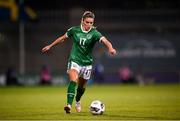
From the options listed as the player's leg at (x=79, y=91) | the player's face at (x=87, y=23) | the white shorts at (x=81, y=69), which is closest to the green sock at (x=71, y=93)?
the white shorts at (x=81, y=69)

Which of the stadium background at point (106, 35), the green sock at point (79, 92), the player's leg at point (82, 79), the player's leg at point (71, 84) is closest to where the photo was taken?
the player's leg at point (71, 84)

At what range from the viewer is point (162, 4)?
5606 centimetres

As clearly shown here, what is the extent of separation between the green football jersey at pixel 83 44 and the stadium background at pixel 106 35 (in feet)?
103

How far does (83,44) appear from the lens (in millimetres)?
17281

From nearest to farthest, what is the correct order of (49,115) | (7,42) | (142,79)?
1. (49,115)
2. (142,79)
3. (7,42)

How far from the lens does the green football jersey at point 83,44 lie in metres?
17.2

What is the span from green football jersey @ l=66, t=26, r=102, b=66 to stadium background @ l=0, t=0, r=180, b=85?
3129cm

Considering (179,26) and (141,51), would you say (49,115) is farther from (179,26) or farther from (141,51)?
(179,26)

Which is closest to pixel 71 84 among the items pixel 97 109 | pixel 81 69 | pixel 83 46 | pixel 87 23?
pixel 81 69

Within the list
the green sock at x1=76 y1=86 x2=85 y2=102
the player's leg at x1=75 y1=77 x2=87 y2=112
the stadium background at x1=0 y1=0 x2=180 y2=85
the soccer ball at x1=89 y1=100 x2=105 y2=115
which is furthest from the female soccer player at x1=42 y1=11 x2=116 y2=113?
the stadium background at x1=0 y1=0 x2=180 y2=85

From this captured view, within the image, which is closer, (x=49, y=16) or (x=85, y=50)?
(x=85, y=50)

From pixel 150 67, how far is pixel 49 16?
10140 millimetres

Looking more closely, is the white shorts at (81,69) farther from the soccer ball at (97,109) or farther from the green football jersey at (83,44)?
the soccer ball at (97,109)

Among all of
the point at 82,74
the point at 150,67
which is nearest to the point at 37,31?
the point at 150,67
